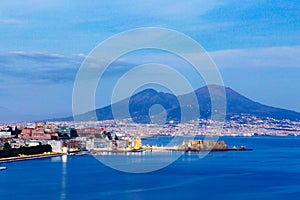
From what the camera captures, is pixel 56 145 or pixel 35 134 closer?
pixel 56 145

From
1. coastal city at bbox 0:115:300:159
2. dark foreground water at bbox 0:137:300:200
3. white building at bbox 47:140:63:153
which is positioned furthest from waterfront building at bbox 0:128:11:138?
dark foreground water at bbox 0:137:300:200

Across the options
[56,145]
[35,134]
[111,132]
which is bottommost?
[56,145]

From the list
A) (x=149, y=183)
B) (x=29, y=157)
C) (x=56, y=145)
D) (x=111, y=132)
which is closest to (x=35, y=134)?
(x=56, y=145)

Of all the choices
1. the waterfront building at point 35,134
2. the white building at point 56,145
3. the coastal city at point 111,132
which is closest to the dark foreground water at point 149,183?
the coastal city at point 111,132

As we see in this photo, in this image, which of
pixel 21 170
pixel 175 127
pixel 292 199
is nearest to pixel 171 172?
pixel 21 170

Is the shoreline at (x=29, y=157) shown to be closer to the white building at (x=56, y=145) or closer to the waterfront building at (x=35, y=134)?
the white building at (x=56, y=145)

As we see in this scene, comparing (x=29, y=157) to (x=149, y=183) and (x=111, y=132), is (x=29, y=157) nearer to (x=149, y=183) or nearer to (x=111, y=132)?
(x=149, y=183)

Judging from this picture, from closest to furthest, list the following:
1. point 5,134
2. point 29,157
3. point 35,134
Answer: point 29,157 → point 35,134 → point 5,134

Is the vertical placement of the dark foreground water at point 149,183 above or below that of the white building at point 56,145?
below

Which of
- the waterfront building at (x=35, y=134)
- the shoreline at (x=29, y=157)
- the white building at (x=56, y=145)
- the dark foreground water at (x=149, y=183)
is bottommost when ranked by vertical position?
the dark foreground water at (x=149, y=183)

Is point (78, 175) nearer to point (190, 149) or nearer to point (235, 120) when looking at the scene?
point (190, 149)
